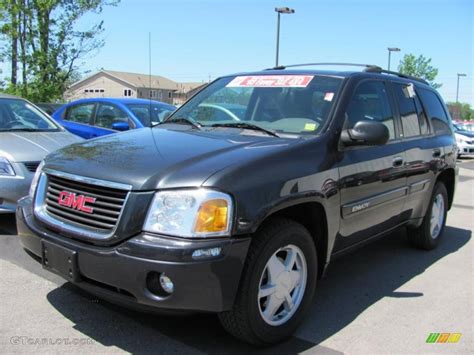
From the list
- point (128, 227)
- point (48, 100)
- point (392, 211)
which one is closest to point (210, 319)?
point (128, 227)

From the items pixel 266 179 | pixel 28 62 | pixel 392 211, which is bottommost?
pixel 392 211

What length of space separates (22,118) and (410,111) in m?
4.75

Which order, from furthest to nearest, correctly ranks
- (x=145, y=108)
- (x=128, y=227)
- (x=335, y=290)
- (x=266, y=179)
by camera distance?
(x=145, y=108) → (x=335, y=290) → (x=266, y=179) → (x=128, y=227)

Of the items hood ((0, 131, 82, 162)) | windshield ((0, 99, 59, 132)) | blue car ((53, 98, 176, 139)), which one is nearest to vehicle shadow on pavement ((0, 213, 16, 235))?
hood ((0, 131, 82, 162))

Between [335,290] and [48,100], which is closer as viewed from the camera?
[335,290]

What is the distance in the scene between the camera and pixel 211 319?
3.41 meters

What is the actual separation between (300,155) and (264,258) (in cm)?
76

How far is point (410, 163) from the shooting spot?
4504 millimetres

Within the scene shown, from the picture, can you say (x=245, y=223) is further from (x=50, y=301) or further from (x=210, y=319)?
(x=50, y=301)

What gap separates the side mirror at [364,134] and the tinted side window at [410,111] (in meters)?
1.13

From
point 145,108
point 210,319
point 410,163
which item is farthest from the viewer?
point 145,108

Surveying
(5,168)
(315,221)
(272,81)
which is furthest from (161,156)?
(5,168)

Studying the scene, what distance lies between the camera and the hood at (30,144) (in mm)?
5102

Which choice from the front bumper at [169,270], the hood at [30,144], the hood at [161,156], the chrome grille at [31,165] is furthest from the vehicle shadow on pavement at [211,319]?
the hood at [30,144]
